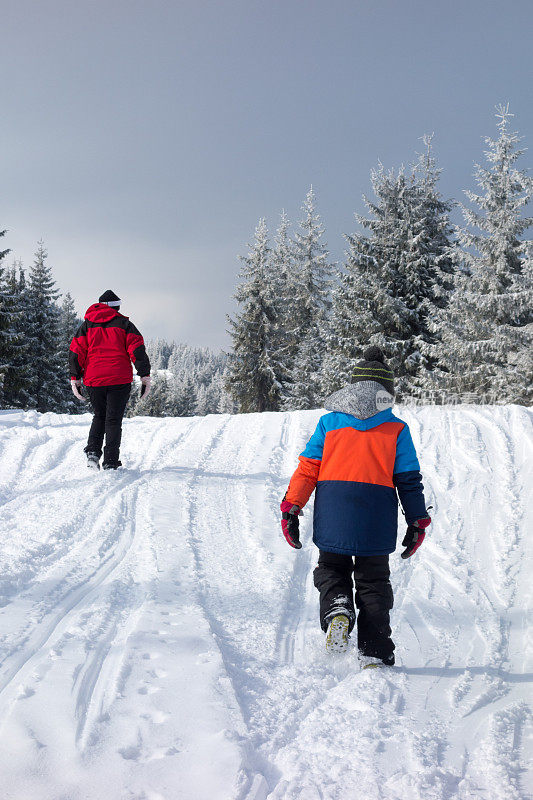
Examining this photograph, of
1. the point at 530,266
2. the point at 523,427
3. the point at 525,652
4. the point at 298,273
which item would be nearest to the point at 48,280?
the point at 298,273

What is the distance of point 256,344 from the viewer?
26.6 meters

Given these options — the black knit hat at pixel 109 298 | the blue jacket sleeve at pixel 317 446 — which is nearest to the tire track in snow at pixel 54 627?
the blue jacket sleeve at pixel 317 446

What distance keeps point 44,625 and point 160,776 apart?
47.1 inches

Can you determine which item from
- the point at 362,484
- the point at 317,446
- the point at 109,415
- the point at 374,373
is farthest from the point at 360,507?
the point at 109,415

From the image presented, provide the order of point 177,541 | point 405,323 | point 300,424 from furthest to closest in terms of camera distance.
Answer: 1. point 405,323
2. point 300,424
3. point 177,541

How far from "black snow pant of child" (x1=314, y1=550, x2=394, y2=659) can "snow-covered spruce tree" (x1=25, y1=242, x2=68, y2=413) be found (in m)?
24.9

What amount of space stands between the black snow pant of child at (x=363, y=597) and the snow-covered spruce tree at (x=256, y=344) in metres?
23.3

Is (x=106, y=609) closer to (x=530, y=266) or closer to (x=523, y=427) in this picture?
(x=523, y=427)

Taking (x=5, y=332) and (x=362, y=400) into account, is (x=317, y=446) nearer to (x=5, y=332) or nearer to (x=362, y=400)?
(x=362, y=400)

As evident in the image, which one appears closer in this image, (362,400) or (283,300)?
(362,400)

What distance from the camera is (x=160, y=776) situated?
1.60 m

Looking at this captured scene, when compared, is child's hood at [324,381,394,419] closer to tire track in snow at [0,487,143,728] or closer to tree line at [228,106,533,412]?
tire track in snow at [0,487,143,728]

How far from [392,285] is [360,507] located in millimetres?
18372

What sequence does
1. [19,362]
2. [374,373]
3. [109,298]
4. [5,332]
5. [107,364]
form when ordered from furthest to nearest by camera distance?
1. [19,362]
2. [5,332]
3. [109,298]
4. [107,364]
5. [374,373]
